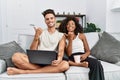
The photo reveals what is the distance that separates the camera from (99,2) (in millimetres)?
4449

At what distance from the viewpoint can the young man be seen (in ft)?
7.93

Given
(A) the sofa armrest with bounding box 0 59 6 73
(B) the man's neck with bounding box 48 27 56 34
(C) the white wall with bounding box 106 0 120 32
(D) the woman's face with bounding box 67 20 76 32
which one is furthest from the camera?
(C) the white wall with bounding box 106 0 120 32

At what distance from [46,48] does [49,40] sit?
105 mm

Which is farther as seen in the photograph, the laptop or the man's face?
the man's face

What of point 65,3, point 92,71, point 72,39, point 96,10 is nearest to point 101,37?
point 72,39

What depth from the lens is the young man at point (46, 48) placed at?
7.93 feet

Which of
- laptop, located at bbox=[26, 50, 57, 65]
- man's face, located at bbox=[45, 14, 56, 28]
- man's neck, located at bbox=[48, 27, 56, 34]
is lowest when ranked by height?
laptop, located at bbox=[26, 50, 57, 65]

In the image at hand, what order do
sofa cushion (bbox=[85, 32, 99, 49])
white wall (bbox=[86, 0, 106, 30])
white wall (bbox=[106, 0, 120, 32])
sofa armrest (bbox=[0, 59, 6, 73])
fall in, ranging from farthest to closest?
white wall (bbox=[86, 0, 106, 30])
white wall (bbox=[106, 0, 120, 32])
sofa cushion (bbox=[85, 32, 99, 49])
sofa armrest (bbox=[0, 59, 6, 73])

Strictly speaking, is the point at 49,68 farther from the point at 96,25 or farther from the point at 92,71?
the point at 96,25

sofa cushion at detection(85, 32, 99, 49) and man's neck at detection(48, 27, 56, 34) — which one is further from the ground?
man's neck at detection(48, 27, 56, 34)

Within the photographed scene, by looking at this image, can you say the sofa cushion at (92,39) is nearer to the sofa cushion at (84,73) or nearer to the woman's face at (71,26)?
the woman's face at (71,26)

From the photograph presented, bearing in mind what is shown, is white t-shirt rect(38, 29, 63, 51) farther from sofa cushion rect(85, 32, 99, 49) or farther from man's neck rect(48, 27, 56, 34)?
sofa cushion rect(85, 32, 99, 49)

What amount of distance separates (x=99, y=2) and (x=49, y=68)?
245cm

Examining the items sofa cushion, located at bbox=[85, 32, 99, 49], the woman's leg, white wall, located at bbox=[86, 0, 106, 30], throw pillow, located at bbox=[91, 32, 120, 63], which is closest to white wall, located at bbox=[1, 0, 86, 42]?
white wall, located at bbox=[86, 0, 106, 30]
